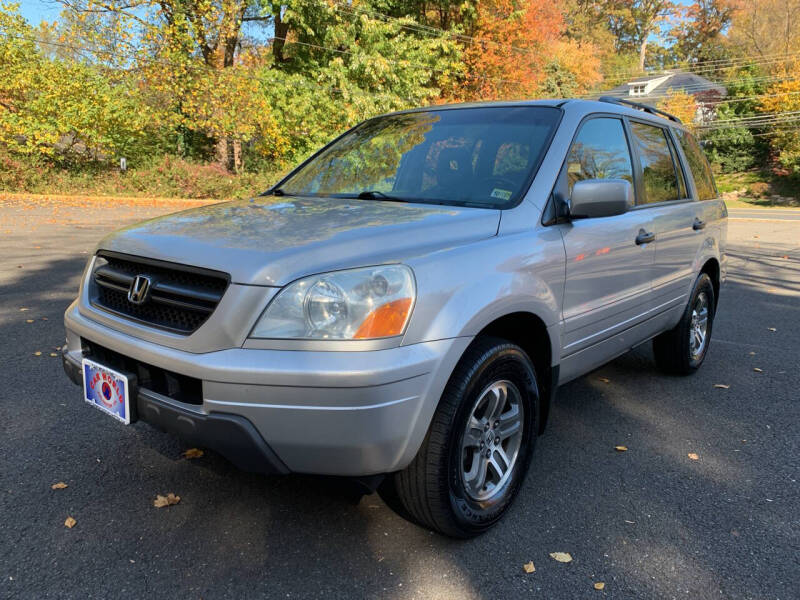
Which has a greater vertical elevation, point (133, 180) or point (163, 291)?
point (163, 291)

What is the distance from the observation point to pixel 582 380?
4.56 meters

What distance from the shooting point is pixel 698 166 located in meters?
4.78

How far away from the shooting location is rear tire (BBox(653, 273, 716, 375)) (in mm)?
4496

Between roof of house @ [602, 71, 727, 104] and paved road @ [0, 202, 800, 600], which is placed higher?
roof of house @ [602, 71, 727, 104]

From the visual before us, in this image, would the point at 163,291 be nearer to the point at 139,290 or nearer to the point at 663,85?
the point at 139,290

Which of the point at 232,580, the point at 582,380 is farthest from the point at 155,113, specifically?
the point at 232,580

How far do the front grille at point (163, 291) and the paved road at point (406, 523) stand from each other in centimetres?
87

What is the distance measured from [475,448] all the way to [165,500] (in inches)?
54.1

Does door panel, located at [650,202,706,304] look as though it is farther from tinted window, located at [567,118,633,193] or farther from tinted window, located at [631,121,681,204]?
tinted window, located at [567,118,633,193]

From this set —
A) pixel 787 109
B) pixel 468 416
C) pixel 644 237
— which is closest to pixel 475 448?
pixel 468 416

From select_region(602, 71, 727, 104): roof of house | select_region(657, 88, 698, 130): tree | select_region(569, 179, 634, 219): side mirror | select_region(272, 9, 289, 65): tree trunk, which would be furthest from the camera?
select_region(602, 71, 727, 104): roof of house

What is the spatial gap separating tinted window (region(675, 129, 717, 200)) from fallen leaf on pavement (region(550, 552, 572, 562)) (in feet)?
10.2

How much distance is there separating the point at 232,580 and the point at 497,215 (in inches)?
68.6

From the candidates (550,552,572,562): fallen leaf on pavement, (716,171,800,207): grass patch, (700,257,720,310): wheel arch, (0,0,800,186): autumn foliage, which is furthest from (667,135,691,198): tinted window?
(716,171,800,207): grass patch
